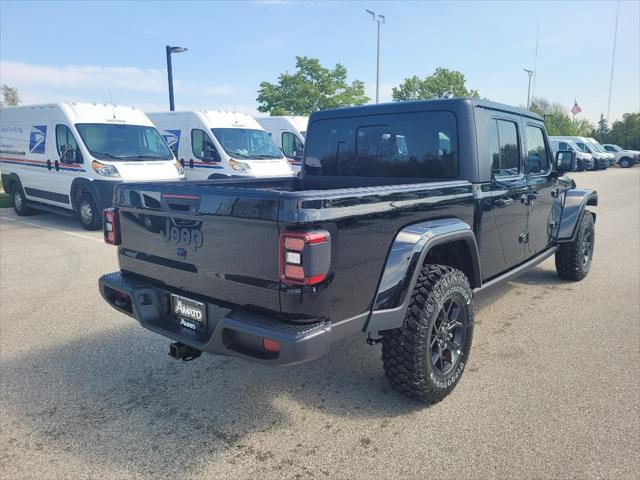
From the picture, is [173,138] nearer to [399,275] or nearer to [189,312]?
[189,312]

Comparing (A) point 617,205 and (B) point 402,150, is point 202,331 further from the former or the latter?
(A) point 617,205

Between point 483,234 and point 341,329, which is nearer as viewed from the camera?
point 341,329

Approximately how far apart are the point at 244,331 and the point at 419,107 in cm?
232

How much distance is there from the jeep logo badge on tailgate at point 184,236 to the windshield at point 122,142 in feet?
24.3

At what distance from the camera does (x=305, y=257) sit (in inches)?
89.0

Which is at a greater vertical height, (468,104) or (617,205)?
(468,104)

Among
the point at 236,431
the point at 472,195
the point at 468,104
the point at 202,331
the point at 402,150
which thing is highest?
the point at 468,104

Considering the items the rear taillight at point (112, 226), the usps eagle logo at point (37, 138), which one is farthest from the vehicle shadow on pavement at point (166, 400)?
the usps eagle logo at point (37, 138)

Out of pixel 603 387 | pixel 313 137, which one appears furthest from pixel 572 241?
pixel 313 137

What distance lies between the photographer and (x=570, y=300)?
5.23 m

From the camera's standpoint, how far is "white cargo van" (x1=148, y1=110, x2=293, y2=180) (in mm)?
11812

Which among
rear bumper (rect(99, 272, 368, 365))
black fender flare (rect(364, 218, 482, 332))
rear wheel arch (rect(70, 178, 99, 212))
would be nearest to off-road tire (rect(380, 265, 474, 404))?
black fender flare (rect(364, 218, 482, 332))

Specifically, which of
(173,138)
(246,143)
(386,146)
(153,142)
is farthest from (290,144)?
(386,146)

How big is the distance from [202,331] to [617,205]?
46.4 ft
